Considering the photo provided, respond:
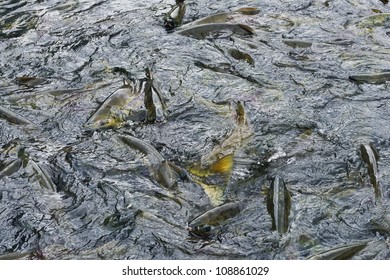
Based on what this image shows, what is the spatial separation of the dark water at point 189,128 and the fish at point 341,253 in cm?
4

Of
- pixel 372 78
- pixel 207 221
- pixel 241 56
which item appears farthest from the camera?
pixel 241 56

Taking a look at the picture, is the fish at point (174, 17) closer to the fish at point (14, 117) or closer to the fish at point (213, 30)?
the fish at point (213, 30)

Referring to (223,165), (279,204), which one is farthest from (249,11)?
(279,204)

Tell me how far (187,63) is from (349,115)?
181 centimetres

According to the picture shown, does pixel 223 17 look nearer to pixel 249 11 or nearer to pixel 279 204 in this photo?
pixel 249 11

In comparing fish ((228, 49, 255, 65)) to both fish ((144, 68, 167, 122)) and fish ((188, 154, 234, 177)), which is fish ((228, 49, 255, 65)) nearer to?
fish ((144, 68, 167, 122))

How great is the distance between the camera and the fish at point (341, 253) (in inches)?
150

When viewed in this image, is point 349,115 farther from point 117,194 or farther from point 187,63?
point 117,194

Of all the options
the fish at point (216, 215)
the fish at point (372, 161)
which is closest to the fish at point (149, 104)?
the fish at point (216, 215)

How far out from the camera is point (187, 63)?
6160 millimetres

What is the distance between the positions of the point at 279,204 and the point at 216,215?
1.55 feet

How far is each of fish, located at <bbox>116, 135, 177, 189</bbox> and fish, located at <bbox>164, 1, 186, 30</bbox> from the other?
7.56ft

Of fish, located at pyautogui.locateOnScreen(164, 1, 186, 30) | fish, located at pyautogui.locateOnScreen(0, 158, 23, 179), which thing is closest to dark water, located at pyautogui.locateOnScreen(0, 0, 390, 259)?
fish, located at pyautogui.locateOnScreen(0, 158, 23, 179)

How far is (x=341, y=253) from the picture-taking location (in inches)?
151
